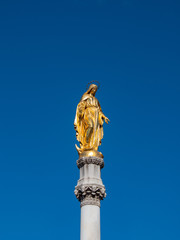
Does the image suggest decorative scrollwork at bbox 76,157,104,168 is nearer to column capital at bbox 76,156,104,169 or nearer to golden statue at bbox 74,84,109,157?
column capital at bbox 76,156,104,169

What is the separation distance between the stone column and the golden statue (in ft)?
1.77

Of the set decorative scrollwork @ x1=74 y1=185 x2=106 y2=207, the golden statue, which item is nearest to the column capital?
the golden statue

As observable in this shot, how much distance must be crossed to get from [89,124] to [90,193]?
3.88m

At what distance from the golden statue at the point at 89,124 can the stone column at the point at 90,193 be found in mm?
540

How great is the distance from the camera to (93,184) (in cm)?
1909

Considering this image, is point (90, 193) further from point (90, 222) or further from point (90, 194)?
point (90, 222)

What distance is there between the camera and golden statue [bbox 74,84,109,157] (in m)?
20.9

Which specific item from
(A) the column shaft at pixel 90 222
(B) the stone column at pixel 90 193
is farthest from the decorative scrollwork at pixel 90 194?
(A) the column shaft at pixel 90 222

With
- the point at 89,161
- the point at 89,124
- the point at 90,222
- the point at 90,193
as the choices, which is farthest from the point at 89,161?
the point at 90,222

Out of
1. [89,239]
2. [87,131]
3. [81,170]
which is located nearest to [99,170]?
[81,170]

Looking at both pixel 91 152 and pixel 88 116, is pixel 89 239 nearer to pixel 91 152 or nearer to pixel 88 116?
pixel 91 152

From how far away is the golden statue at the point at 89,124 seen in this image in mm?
20852

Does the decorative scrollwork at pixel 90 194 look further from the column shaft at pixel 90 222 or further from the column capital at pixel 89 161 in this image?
the column capital at pixel 89 161

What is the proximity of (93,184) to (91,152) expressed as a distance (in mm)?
1862
